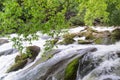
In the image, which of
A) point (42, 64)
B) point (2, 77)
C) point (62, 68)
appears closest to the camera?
point (62, 68)

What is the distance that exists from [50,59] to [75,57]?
5.90 feet

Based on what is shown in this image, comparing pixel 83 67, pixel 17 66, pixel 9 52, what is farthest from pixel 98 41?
pixel 9 52

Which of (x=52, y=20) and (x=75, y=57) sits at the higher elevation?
(x=52, y=20)

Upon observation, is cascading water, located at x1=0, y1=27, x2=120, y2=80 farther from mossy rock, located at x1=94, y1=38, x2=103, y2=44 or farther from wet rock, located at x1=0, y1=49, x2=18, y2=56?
wet rock, located at x1=0, y1=49, x2=18, y2=56

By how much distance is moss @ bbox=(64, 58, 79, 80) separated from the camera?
12141 mm

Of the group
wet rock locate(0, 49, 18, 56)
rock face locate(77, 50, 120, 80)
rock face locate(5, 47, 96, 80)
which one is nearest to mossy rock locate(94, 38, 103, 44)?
rock face locate(5, 47, 96, 80)

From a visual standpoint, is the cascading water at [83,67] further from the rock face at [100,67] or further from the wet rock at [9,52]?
the wet rock at [9,52]

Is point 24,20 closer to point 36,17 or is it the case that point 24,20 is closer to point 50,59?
point 36,17

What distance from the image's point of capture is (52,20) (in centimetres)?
855

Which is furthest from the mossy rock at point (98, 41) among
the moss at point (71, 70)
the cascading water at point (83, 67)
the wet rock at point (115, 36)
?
the moss at point (71, 70)

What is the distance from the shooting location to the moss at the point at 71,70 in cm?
1214

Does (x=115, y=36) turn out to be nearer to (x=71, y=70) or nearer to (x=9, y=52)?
(x=71, y=70)

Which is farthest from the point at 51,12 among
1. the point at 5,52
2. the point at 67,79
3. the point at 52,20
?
the point at 5,52

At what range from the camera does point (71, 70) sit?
12344 mm
